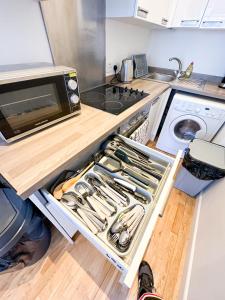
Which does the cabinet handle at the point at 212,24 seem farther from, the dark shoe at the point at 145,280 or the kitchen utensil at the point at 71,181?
the dark shoe at the point at 145,280

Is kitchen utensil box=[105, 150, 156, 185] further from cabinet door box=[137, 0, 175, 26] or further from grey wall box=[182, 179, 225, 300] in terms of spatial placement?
cabinet door box=[137, 0, 175, 26]

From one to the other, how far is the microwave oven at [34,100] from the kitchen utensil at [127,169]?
1.35 ft

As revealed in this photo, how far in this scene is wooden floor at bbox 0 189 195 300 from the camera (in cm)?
95

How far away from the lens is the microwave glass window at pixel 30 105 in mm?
633

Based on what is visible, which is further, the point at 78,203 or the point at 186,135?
the point at 186,135

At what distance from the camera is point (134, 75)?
6.02ft

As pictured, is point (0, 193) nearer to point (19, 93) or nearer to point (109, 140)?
point (19, 93)

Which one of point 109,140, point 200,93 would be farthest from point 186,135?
point 109,140

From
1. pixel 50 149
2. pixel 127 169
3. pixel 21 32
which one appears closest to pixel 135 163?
pixel 127 169

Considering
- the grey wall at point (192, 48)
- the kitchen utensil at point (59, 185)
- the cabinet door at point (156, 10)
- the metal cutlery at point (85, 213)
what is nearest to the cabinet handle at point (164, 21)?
the cabinet door at point (156, 10)

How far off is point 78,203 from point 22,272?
2.63 feet

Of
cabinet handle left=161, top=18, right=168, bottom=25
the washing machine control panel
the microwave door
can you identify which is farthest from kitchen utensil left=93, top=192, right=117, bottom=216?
cabinet handle left=161, top=18, right=168, bottom=25

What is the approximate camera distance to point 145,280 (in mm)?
978

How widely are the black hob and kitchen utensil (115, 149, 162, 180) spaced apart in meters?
0.29
